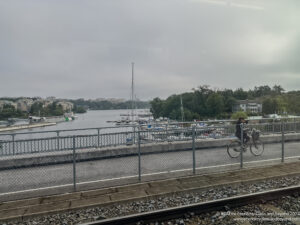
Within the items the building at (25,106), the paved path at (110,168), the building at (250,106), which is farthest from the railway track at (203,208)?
the building at (250,106)

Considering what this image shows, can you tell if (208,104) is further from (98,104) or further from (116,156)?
(116,156)

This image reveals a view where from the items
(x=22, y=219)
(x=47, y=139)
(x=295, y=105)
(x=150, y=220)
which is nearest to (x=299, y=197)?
(x=150, y=220)

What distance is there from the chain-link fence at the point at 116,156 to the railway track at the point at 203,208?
2.12 meters

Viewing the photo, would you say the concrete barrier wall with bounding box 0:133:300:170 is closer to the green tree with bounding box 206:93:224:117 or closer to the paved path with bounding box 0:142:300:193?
the paved path with bounding box 0:142:300:193

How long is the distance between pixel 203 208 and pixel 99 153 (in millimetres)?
5865

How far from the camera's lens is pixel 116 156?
927cm

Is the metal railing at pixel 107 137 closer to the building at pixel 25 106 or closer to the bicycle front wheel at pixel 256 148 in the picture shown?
the bicycle front wheel at pixel 256 148

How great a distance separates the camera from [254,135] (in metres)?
8.95

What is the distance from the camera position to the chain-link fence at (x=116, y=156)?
20.8 feet

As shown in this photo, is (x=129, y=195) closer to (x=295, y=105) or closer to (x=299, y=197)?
(x=299, y=197)

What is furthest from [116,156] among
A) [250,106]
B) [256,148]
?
[250,106]

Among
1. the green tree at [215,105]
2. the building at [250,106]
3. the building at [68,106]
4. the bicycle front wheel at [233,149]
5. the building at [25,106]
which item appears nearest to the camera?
the bicycle front wheel at [233,149]

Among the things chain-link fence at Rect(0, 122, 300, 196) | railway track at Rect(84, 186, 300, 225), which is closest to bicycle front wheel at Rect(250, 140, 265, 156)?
chain-link fence at Rect(0, 122, 300, 196)

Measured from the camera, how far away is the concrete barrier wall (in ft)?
25.3
